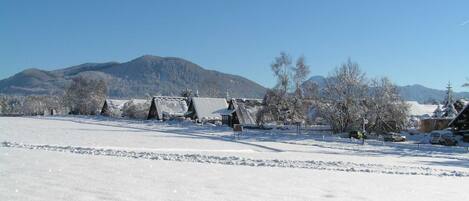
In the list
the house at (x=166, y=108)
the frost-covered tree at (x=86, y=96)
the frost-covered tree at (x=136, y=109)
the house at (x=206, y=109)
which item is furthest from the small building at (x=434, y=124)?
the frost-covered tree at (x=86, y=96)

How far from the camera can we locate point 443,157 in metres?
35.6

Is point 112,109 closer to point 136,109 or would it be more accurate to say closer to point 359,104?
point 136,109

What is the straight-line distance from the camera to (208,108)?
9094 cm

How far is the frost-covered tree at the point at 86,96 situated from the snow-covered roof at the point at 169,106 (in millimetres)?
37901

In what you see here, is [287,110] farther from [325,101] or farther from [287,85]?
[325,101]

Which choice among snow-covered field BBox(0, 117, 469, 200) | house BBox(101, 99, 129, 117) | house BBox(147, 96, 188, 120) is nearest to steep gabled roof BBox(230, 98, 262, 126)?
house BBox(147, 96, 188, 120)

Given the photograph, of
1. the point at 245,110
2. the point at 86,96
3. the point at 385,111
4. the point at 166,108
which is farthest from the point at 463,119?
the point at 86,96

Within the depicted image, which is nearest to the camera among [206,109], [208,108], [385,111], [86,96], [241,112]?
[385,111]

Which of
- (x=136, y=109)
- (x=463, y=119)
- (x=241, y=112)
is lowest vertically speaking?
(x=463, y=119)

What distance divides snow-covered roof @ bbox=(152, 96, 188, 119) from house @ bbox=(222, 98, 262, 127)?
51.9 feet

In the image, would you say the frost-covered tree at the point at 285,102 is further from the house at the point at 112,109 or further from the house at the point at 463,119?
the house at the point at 112,109

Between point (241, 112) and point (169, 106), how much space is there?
23.0 m

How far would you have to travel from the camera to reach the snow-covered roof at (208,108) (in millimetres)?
89375

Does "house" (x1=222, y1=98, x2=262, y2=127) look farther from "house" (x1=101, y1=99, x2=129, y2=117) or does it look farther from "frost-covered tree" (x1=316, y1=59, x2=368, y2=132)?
"house" (x1=101, y1=99, x2=129, y2=117)
